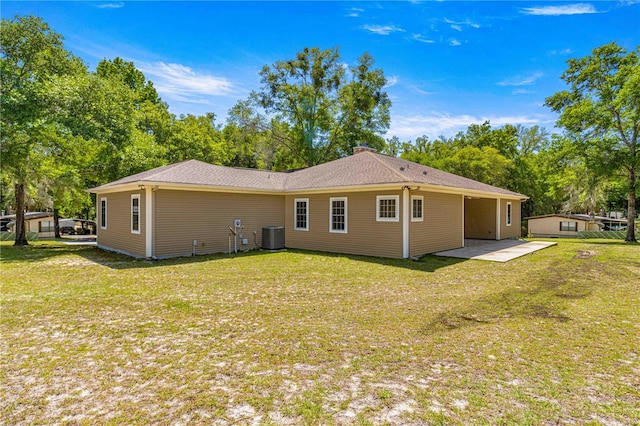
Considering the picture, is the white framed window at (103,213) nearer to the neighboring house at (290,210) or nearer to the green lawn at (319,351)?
the neighboring house at (290,210)

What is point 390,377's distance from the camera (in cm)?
325

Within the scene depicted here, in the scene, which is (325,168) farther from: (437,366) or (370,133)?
(370,133)

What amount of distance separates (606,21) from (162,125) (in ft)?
Answer: 83.4

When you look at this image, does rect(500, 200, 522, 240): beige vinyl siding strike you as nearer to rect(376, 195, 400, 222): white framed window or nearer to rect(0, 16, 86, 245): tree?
rect(376, 195, 400, 222): white framed window

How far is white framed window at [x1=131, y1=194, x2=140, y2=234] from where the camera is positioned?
11438mm

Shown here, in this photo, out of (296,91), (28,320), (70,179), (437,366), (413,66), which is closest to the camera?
(437,366)

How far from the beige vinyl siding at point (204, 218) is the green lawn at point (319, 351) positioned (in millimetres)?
3410

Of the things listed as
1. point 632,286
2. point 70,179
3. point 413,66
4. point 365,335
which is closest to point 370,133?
point 413,66

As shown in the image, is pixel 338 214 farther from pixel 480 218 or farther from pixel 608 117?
pixel 608 117

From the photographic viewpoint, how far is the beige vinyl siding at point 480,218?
56.9 ft

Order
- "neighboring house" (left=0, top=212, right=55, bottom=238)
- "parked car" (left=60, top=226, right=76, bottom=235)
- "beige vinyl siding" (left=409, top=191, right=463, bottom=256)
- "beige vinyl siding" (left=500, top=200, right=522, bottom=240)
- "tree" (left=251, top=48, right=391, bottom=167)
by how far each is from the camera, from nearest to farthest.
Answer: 1. "beige vinyl siding" (left=409, top=191, right=463, bottom=256)
2. "beige vinyl siding" (left=500, top=200, right=522, bottom=240)
3. "tree" (left=251, top=48, right=391, bottom=167)
4. "neighboring house" (left=0, top=212, right=55, bottom=238)
5. "parked car" (left=60, top=226, right=76, bottom=235)

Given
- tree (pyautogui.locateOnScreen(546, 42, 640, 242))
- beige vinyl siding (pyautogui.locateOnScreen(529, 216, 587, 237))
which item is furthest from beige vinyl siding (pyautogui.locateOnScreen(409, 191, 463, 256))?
beige vinyl siding (pyautogui.locateOnScreen(529, 216, 587, 237))

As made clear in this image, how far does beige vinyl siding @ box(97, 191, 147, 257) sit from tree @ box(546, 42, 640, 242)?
74.7ft

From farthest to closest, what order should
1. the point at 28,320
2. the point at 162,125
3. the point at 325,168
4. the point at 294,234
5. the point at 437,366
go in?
the point at 162,125, the point at 325,168, the point at 294,234, the point at 28,320, the point at 437,366
